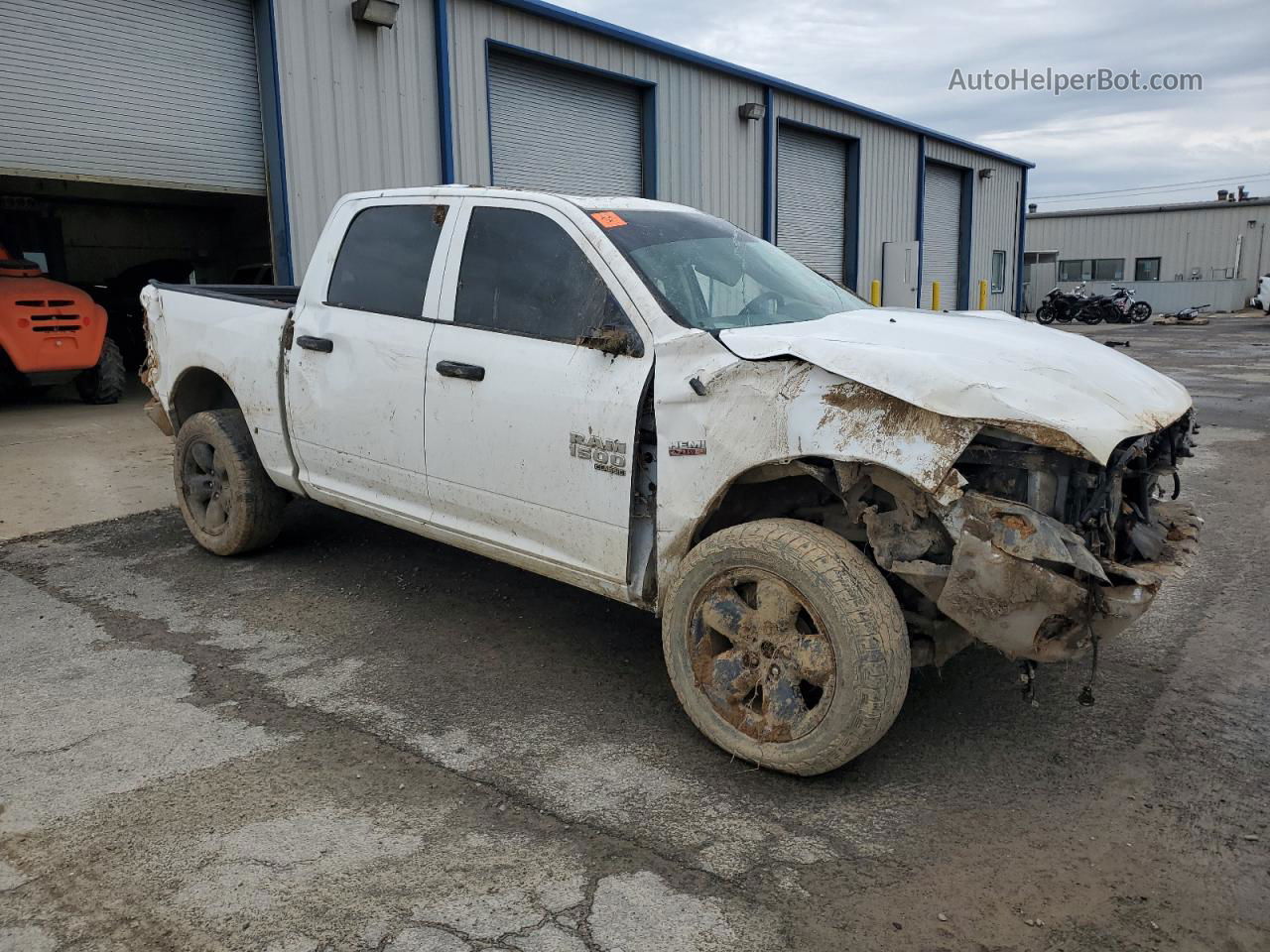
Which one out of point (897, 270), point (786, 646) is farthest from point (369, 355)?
point (897, 270)

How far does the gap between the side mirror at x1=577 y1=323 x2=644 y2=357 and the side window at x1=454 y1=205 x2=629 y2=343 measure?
0.06 m

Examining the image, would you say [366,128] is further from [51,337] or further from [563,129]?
[51,337]

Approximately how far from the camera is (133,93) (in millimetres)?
8836

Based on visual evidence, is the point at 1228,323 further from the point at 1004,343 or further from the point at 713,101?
the point at 1004,343

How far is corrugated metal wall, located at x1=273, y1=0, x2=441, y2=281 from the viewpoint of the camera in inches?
372

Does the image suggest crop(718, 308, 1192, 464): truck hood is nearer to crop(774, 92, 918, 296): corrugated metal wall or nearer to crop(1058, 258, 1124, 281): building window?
crop(774, 92, 918, 296): corrugated metal wall

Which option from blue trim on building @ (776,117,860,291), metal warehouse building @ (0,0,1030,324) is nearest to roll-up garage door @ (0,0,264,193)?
metal warehouse building @ (0,0,1030,324)

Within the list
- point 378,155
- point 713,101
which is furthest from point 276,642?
point 713,101

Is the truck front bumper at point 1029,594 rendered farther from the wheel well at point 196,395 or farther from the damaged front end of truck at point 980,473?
the wheel well at point 196,395

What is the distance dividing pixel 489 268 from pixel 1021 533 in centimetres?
240

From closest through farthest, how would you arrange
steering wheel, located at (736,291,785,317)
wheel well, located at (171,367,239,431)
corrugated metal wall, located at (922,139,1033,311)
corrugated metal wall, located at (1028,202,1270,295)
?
steering wheel, located at (736,291,785,317) < wheel well, located at (171,367,239,431) < corrugated metal wall, located at (922,139,1033,311) < corrugated metal wall, located at (1028,202,1270,295)

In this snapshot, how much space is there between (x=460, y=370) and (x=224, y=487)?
2.20 meters

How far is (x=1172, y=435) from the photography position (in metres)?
3.54

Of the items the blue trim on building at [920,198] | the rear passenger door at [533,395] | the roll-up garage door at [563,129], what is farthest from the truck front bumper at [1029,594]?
the blue trim on building at [920,198]
